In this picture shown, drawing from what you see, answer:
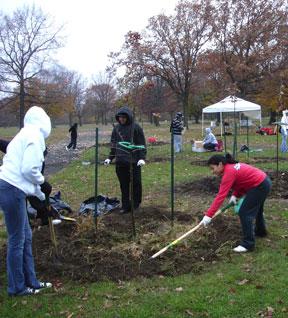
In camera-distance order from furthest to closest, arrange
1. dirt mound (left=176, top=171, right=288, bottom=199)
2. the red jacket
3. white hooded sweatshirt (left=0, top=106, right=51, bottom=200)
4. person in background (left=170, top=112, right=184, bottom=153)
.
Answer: person in background (left=170, top=112, right=184, bottom=153)
dirt mound (left=176, top=171, right=288, bottom=199)
the red jacket
white hooded sweatshirt (left=0, top=106, right=51, bottom=200)

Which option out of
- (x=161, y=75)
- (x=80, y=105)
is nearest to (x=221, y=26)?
(x=161, y=75)

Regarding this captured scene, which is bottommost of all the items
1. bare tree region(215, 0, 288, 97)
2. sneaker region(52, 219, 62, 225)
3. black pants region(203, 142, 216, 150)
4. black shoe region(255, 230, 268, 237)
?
black shoe region(255, 230, 268, 237)

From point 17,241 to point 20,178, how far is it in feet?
2.33

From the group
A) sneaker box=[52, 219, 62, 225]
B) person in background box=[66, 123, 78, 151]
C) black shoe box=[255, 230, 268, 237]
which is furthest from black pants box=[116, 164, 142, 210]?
person in background box=[66, 123, 78, 151]

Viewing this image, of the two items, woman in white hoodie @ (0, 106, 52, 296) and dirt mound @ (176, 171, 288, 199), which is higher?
woman in white hoodie @ (0, 106, 52, 296)

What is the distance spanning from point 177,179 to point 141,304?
7.56 metres

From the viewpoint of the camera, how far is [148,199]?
369 inches

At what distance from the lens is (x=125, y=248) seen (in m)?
5.67

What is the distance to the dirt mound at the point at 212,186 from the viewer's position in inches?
366

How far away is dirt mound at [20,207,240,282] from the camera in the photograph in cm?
516

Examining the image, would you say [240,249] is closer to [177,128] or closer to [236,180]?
[236,180]

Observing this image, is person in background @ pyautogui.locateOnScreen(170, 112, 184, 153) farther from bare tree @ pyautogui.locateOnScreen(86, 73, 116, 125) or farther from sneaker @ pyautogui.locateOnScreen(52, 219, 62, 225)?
bare tree @ pyautogui.locateOnScreen(86, 73, 116, 125)

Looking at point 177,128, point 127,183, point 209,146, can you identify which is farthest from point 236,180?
point 209,146

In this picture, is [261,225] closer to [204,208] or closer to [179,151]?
[204,208]
